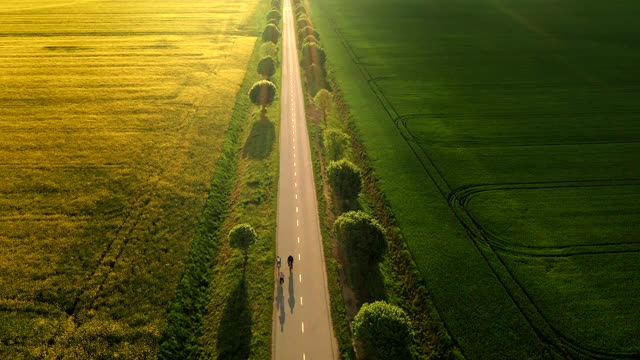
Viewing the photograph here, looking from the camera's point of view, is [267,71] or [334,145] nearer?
[334,145]

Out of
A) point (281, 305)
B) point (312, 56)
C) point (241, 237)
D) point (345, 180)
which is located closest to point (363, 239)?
point (281, 305)

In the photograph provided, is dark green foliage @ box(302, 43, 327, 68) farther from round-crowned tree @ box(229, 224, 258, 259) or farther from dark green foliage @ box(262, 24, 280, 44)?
round-crowned tree @ box(229, 224, 258, 259)

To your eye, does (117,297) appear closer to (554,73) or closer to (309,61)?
(309,61)

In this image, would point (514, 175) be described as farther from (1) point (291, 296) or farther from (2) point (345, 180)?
(1) point (291, 296)

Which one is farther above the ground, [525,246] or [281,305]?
[525,246]

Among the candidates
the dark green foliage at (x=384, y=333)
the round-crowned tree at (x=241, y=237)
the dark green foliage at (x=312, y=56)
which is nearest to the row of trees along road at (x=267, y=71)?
the dark green foliage at (x=312, y=56)

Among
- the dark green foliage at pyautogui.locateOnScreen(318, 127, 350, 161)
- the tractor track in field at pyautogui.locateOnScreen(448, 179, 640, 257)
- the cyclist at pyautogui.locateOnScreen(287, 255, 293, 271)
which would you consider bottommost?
the cyclist at pyautogui.locateOnScreen(287, 255, 293, 271)

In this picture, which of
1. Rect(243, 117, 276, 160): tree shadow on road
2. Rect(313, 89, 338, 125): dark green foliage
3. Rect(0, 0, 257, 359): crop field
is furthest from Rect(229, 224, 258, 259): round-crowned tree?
Rect(313, 89, 338, 125): dark green foliage
